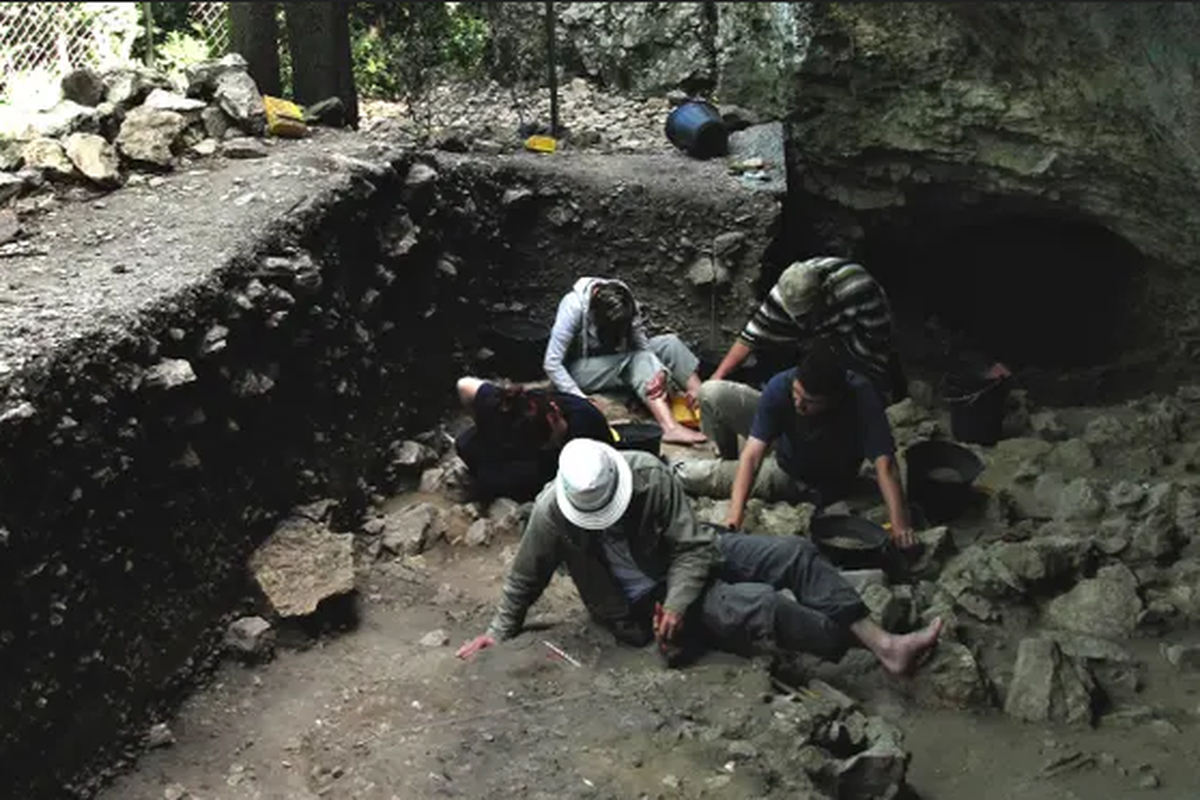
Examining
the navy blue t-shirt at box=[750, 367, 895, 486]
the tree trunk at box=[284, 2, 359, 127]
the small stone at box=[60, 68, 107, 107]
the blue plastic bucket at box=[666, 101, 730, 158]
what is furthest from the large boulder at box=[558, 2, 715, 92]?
the navy blue t-shirt at box=[750, 367, 895, 486]

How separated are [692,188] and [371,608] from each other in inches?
160

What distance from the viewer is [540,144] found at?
909 centimetres

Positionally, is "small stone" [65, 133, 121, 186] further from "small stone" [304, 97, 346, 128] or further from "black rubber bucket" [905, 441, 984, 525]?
→ "black rubber bucket" [905, 441, 984, 525]

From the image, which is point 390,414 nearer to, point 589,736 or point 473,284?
point 473,284

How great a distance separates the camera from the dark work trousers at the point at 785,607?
486 cm

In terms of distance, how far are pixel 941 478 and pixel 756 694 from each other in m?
2.28

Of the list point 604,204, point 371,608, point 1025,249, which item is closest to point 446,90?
point 604,204

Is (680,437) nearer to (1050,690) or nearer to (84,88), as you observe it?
(1050,690)

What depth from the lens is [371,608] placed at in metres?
5.95

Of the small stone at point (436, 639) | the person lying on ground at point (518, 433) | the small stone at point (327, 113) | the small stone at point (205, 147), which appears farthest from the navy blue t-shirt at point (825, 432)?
the small stone at point (327, 113)

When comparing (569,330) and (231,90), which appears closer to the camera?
(231,90)

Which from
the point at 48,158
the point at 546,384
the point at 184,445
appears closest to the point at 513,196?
the point at 546,384

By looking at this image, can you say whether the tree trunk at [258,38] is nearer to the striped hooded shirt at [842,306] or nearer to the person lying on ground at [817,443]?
the striped hooded shirt at [842,306]

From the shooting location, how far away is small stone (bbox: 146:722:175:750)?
4.79 m
